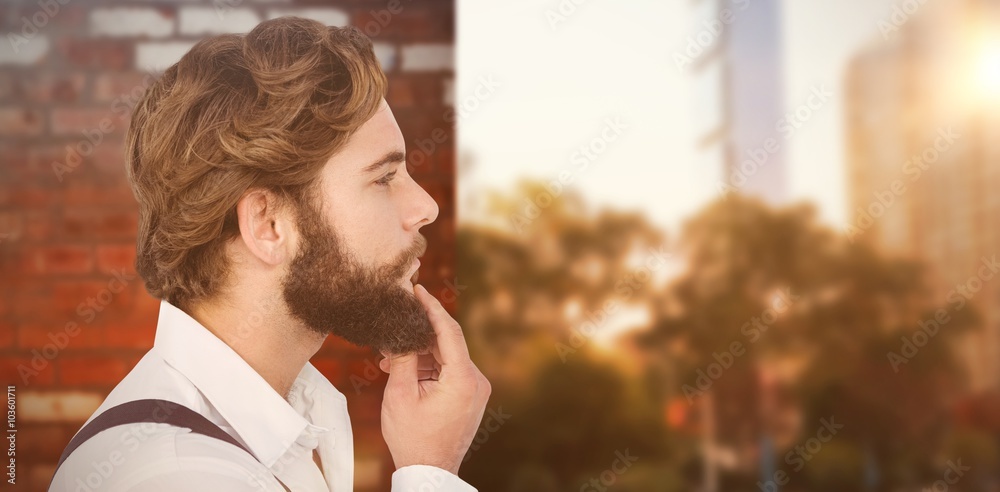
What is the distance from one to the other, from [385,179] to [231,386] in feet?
1.43

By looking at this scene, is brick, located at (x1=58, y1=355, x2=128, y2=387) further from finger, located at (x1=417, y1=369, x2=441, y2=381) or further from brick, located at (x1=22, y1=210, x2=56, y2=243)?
finger, located at (x1=417, y1=369, x2=441, y2=381)

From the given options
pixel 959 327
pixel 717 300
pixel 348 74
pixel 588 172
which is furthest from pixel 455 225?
pixel 959 327

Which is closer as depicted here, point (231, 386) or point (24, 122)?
point (231, 386)

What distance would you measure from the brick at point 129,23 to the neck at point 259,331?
741 millimetres

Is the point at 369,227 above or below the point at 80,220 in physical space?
above

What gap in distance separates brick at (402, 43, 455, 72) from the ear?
0.57m

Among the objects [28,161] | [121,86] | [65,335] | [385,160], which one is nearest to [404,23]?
[385,160]

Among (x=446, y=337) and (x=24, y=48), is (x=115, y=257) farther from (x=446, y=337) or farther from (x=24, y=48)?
(x=446, y=337)

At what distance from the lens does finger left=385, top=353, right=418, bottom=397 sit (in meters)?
1.48

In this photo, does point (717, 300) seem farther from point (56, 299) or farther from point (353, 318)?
point (56, 299)

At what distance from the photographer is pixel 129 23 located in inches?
70.1

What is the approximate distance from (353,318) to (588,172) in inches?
27.9

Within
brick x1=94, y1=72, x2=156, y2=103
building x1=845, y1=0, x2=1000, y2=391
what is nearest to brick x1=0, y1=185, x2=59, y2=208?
brick x1=94, y1=72, x2=156, y2=103

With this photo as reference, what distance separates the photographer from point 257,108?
133 cm
